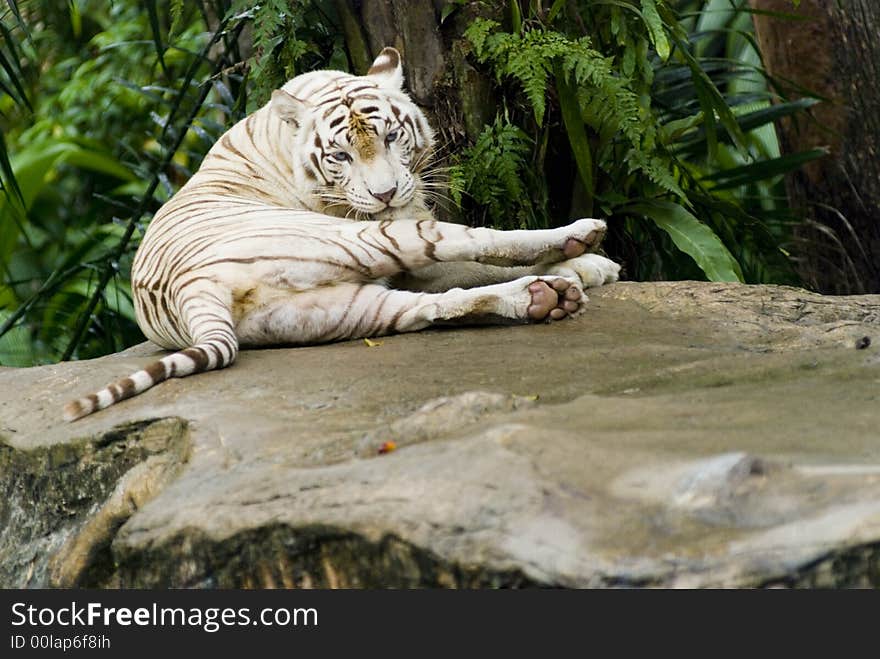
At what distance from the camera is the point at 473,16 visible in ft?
14.8

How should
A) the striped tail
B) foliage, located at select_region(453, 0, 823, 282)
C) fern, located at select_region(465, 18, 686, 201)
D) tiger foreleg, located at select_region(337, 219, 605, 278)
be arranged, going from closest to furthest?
the striped tail, tiger foreleg, located at select_region(337, 219, 605, 278), fern, located at select_region(465, 18, 686, 201), foliage, located at select_region(453, 0, 823, 282)

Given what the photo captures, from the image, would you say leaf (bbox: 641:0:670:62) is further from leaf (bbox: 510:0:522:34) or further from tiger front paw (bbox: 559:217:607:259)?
tiger front paw (bbox: 559:217:607:259)

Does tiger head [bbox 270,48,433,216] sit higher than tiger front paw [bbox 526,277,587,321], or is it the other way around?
tiger head [bbox 270,48,433,216]

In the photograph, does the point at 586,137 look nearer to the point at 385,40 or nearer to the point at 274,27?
the point at 385,40

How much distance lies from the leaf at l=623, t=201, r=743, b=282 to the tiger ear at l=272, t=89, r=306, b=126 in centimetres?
152

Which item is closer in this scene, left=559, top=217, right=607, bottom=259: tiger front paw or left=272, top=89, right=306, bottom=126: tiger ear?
left=559, top=217, right=607, bottom=259: tiger front paw

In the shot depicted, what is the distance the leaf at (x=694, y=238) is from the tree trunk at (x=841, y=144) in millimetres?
1260

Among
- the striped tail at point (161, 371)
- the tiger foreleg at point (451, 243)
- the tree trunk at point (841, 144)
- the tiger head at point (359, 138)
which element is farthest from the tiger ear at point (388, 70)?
the tree trunk at point (841, 144)

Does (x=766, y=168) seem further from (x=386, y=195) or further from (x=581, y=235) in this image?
(x=386, y=195)

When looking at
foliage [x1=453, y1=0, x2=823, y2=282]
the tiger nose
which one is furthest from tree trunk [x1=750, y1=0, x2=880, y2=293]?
the tiger nose

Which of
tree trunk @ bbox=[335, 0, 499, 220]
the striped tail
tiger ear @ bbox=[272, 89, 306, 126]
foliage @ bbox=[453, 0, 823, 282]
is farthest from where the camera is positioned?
tree trunk @ bbox=[335, 0, 499, 220]

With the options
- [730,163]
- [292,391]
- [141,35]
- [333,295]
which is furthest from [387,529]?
[141,35]

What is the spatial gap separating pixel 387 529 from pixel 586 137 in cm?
308

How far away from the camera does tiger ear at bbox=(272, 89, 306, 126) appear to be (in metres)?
4.20
